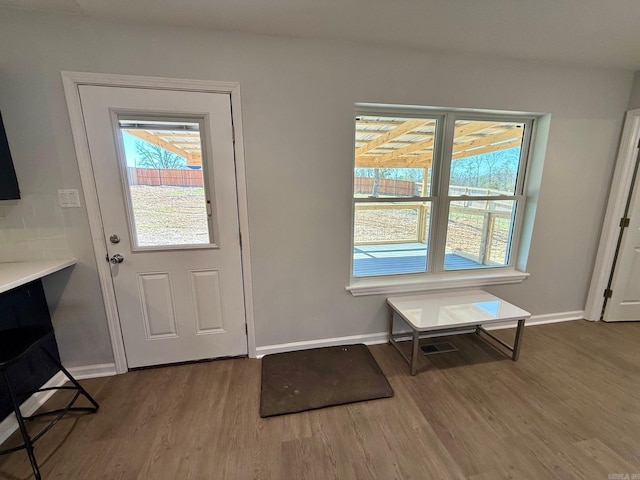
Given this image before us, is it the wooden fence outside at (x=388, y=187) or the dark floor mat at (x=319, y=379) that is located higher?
the wooden fence outside at (x=388, y=187)

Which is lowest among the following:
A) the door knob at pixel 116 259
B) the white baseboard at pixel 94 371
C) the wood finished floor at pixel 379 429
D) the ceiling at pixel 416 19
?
the wood finished floor at pixel 379 429

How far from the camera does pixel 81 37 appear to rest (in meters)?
1.50

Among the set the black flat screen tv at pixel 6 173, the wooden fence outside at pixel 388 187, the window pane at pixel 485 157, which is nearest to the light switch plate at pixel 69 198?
the black flat screen tv at pixel 6 173

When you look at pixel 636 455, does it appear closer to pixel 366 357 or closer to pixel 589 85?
pixel 366 357

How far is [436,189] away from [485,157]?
551 millimetres

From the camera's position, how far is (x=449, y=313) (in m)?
1.99

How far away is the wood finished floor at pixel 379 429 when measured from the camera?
128 centimetres

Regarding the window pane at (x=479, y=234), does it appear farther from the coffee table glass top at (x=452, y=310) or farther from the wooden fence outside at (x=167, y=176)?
the wooden fence outside at (x=167, y=176)

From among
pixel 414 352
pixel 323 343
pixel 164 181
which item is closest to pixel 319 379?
pixel 323 343

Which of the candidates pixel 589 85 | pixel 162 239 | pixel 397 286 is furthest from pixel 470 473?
pixel 589 85

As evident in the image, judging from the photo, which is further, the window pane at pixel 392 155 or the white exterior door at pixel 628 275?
the white exterior door at pixel 628 275

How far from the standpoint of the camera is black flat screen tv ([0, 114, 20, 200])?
1.47m

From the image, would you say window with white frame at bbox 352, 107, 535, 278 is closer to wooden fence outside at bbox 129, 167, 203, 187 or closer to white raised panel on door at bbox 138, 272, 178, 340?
wooden fence outside at bbox 129, 167, 203, 187

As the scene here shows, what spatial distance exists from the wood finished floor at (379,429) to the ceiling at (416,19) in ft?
7.69
